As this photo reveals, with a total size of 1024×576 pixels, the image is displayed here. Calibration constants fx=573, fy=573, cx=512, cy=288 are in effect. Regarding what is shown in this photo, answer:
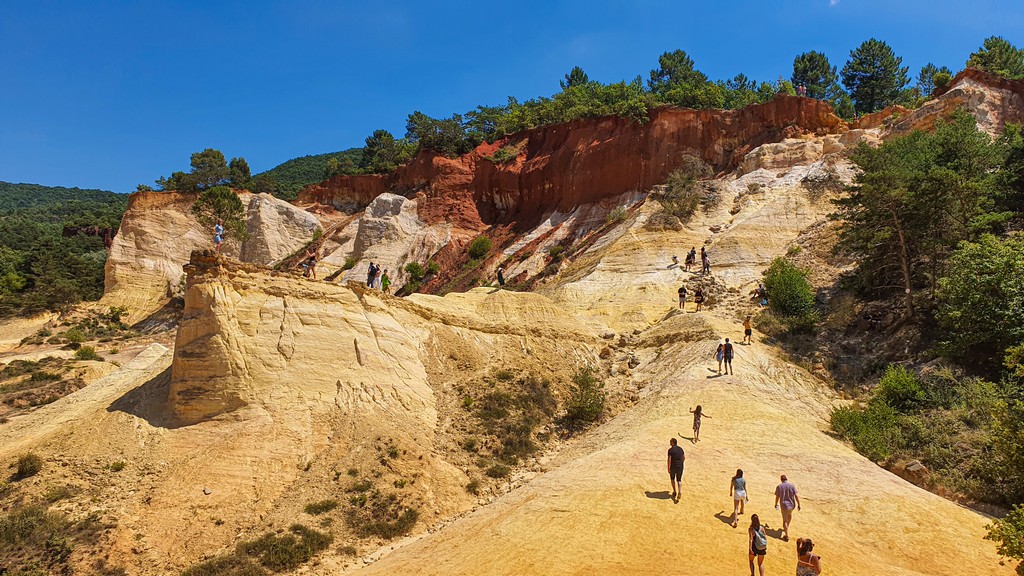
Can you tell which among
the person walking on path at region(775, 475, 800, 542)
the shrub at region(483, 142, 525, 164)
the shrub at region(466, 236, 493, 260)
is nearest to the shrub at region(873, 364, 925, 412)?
the person walking on path at region(775, 475, 800, 542)

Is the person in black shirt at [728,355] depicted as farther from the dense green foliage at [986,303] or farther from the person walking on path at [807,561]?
the person walking on path at [807,561]

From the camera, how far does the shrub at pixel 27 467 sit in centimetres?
1471

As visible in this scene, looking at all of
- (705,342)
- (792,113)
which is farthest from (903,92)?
(705,342)

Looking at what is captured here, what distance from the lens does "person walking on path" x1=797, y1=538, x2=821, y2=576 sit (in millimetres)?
8875

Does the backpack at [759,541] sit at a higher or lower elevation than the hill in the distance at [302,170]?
lower

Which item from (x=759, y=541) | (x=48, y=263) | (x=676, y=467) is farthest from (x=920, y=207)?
(x=48, y=263)

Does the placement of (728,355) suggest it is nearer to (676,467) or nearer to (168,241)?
(676,467)

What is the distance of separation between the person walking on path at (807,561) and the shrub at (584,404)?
39.6 feet

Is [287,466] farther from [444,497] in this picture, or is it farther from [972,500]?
[972,500]

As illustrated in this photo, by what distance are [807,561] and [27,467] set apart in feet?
59.3

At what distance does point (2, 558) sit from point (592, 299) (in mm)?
26050

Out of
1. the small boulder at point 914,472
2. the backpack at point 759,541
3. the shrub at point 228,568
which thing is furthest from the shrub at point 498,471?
the small boulder at point 914,472

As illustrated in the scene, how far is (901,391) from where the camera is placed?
18.5 metres

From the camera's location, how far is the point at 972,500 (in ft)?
44.4
